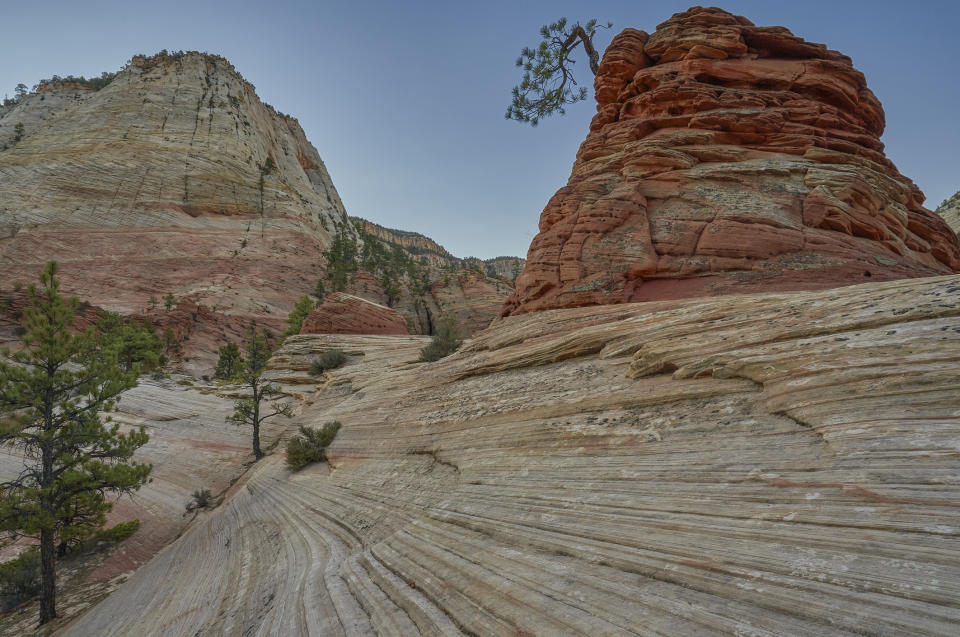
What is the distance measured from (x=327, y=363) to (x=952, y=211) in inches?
2802

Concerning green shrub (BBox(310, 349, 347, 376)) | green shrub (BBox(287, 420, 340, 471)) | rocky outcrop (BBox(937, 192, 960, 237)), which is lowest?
green shrub (BBox(287, 420, 340, 471))

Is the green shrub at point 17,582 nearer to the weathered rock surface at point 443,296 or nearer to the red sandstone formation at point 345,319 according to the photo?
the red sandstone formation at point 345,319

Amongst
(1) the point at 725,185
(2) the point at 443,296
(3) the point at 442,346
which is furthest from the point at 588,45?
(2) the point at 443,296

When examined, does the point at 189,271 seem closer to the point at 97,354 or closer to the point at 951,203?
the point at 97,354

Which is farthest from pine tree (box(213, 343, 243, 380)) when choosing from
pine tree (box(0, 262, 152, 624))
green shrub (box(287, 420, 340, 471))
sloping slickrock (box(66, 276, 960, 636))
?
sloping slickrock (box(66, 276, 960, 636))

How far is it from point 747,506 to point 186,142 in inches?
3416

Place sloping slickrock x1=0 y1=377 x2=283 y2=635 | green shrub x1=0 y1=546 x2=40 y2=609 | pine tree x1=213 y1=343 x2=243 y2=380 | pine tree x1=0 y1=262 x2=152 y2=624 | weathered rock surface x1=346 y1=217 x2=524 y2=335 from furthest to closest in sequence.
Answer: weathered rock surface x1=346 y1=217 x2=524 y2=335 < pine tree x1=213 y1=343 x2=243 y2=380 < sloping slickrock x1=0 y1=377 x2=283 y2=635 < green shrub x1=0 y1=546 x2=40 y2=609 < pine tree x1=0 y1=262 x2=152 y2=624

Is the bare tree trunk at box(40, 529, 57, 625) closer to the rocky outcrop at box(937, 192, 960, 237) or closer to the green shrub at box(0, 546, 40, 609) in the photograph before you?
the green shrub at box(0, 546, 40, 609)

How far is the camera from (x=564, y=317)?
1236cm

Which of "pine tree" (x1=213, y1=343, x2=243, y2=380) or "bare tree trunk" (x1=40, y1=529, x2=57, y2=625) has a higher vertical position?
"pine tree" (x1=213, y1=343, x2=243, y2=380)

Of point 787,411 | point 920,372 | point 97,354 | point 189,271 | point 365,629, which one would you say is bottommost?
point 365,629

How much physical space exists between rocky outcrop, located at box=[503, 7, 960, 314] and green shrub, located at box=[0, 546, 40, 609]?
56.4 ft

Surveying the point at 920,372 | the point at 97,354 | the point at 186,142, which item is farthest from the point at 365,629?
the point at 186,142

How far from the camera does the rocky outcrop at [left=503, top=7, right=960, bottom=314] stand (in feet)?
43.7
